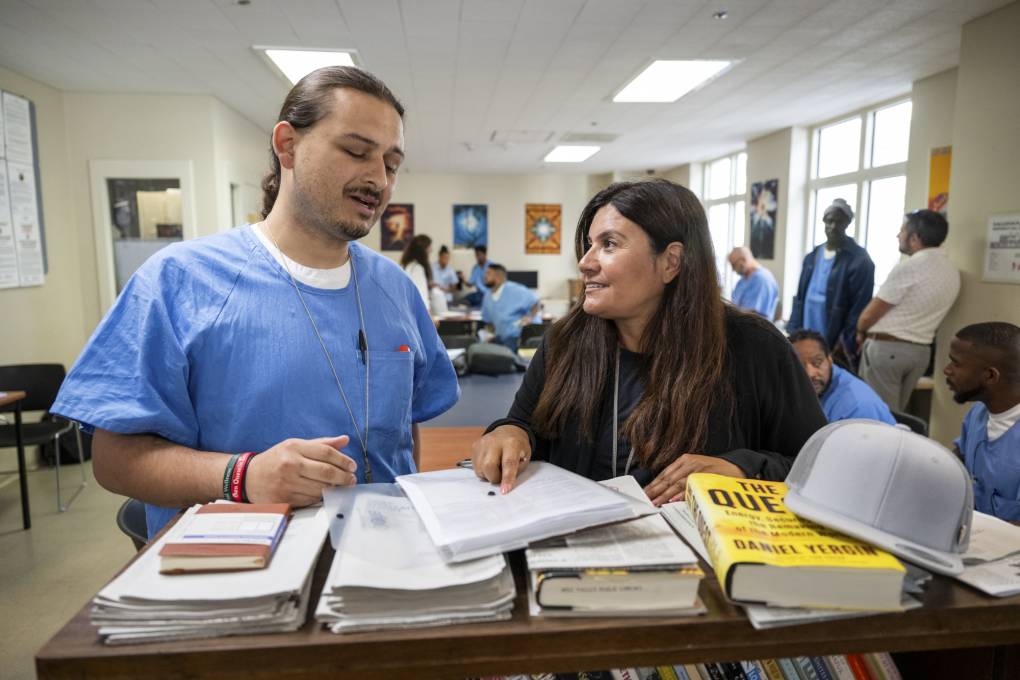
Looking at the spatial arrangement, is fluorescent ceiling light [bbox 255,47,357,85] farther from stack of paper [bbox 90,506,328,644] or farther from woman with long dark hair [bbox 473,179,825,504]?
stack of paper [bbox 90,506,328,644]

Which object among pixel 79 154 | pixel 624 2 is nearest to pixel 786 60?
pixel 624 2

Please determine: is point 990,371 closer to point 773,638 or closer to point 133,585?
point 773,638

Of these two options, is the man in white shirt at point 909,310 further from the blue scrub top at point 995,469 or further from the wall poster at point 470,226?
the wall poster at point 470,226

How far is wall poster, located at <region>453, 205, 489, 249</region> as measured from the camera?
1338cm

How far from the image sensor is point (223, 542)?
2.29ft

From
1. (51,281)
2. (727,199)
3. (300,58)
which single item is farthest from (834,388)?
(727,199)

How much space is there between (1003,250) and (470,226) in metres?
10.4

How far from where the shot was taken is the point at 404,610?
2.17 ft

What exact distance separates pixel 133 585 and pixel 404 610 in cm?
27

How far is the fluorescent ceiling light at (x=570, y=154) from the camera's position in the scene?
938 cm

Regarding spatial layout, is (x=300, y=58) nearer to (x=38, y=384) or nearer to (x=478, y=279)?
(x=38, y=384)

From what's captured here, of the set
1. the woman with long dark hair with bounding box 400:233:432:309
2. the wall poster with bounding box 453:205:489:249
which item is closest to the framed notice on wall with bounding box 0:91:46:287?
the woman with long dark hair with bounding box 400:233:432:309

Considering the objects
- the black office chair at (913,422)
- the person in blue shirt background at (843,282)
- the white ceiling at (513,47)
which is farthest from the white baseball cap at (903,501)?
the person in blue shirt background at (843,282)

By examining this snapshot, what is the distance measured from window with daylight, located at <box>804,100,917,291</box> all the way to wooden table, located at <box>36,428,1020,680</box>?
592cm
